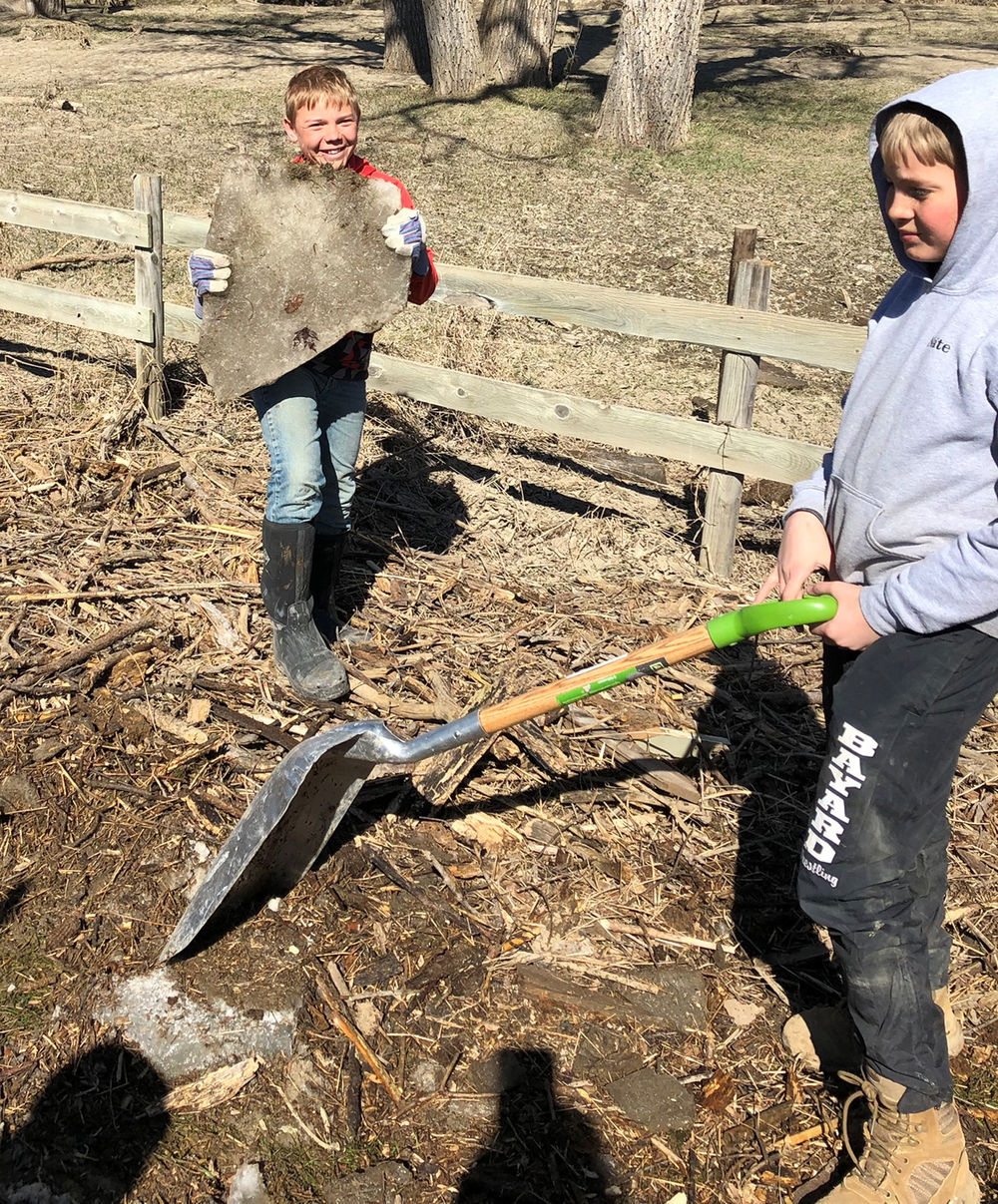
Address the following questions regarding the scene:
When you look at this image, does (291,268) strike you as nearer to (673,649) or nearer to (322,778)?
(322,778)

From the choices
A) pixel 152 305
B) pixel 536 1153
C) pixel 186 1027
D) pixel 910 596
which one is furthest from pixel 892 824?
pixel 152 305

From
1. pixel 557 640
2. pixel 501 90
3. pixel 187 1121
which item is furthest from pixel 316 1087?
pixel 501 90

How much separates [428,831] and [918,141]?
2.35 meters

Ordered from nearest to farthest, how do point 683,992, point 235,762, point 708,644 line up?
point 708,644 < point 683,992 < point 235,762

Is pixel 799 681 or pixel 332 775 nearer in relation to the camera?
pixel 332 775

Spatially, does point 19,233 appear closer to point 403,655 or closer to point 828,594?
point 403,655

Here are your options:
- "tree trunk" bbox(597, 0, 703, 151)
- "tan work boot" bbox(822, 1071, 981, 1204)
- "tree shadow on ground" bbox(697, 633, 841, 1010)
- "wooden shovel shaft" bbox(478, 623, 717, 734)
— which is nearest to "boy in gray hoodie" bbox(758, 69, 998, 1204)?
"tan work boot" bbox(822, 1071, 981, 1204)

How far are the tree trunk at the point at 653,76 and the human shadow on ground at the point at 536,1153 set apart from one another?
34.0 ft

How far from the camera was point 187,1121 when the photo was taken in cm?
264

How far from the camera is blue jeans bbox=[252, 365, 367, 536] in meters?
3.86

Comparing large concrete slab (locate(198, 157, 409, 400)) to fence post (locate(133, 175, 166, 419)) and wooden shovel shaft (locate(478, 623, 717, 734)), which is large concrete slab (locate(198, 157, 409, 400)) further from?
fence post (locate(133, 175, 166, 419))

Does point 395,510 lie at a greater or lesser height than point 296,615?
lesser

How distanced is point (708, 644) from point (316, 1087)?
1412 millimetres

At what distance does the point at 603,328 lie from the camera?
5746mm
